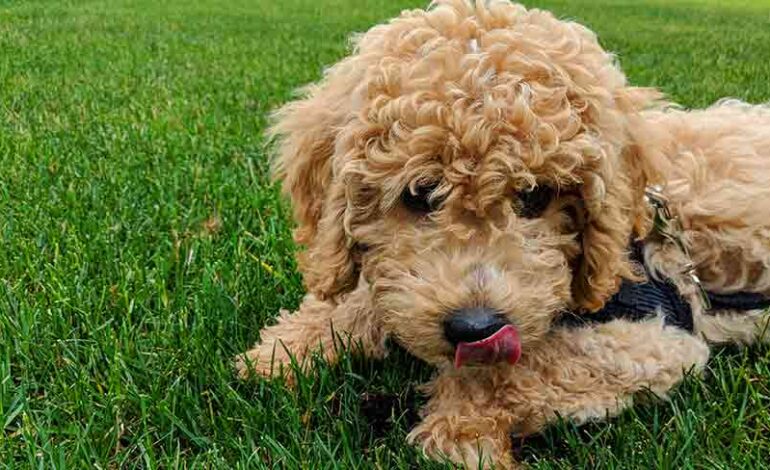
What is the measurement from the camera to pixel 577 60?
2.45 meters

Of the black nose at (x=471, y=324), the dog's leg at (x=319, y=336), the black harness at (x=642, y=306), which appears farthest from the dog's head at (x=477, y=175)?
the dog's leg at (x=319, y=336)

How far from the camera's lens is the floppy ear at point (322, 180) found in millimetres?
2535

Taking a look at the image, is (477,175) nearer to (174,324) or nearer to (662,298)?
(662,298)

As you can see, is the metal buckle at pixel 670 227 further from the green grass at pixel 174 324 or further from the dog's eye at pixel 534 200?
the dog's eye at pixel 534 200

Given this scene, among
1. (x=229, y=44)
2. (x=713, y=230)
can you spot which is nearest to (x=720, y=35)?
(x=229, y=44)

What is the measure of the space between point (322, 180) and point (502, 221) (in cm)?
59

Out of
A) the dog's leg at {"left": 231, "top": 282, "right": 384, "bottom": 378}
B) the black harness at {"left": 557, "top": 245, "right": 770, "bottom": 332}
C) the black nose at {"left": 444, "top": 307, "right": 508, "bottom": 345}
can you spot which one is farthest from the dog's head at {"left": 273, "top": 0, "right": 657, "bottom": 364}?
the dog's leg at {"left": 231, "top": 282, "right": 384, "bottom": 378}

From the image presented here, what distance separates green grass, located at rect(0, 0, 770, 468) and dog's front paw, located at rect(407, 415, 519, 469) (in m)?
0.05

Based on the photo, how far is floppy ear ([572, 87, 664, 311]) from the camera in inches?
94.3

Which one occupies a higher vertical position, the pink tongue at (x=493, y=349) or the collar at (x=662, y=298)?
the pink tongue at (x=493, y=349)

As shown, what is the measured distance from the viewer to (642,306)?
2.71m

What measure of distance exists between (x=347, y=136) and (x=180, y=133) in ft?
11.5

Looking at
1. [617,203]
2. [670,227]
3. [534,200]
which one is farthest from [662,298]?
[534,200]

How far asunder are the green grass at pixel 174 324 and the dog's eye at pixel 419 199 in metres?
0.60
